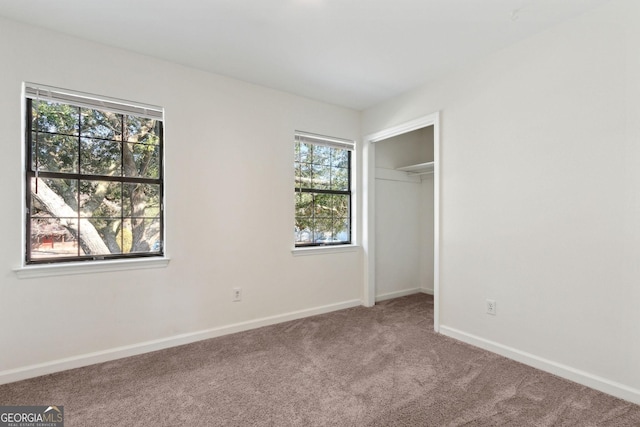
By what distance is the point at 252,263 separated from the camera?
132 inches

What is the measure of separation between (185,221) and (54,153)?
1.09 m

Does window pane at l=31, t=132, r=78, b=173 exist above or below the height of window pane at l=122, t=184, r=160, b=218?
above

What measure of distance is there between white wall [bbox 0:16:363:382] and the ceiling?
0.76ft

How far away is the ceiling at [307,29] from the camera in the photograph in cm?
215

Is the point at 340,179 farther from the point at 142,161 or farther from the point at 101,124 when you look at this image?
the point at 101,124

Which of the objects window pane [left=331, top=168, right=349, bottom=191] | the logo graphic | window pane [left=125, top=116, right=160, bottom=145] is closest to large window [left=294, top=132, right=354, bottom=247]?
window pane [left=331, top=168, right=349, bottom=191]

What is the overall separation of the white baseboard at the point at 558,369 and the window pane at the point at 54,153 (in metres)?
3.66

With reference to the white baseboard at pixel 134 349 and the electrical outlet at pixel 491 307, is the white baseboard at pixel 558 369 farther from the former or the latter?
the white baseboard at pixel 134 349

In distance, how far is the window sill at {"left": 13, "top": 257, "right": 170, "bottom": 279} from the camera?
234 cm

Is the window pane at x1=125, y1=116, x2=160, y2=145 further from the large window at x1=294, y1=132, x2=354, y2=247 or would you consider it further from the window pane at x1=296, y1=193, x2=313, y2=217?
the window pane at x1=296, y1=193, x2=313, y2=217

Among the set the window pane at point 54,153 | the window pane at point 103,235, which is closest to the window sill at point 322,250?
the window pane at point 103,235

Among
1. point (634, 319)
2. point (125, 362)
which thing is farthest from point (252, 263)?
point (634, 319)

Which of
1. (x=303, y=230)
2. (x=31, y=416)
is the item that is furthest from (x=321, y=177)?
(x=31, y=416)

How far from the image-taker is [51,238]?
8.18 feet
